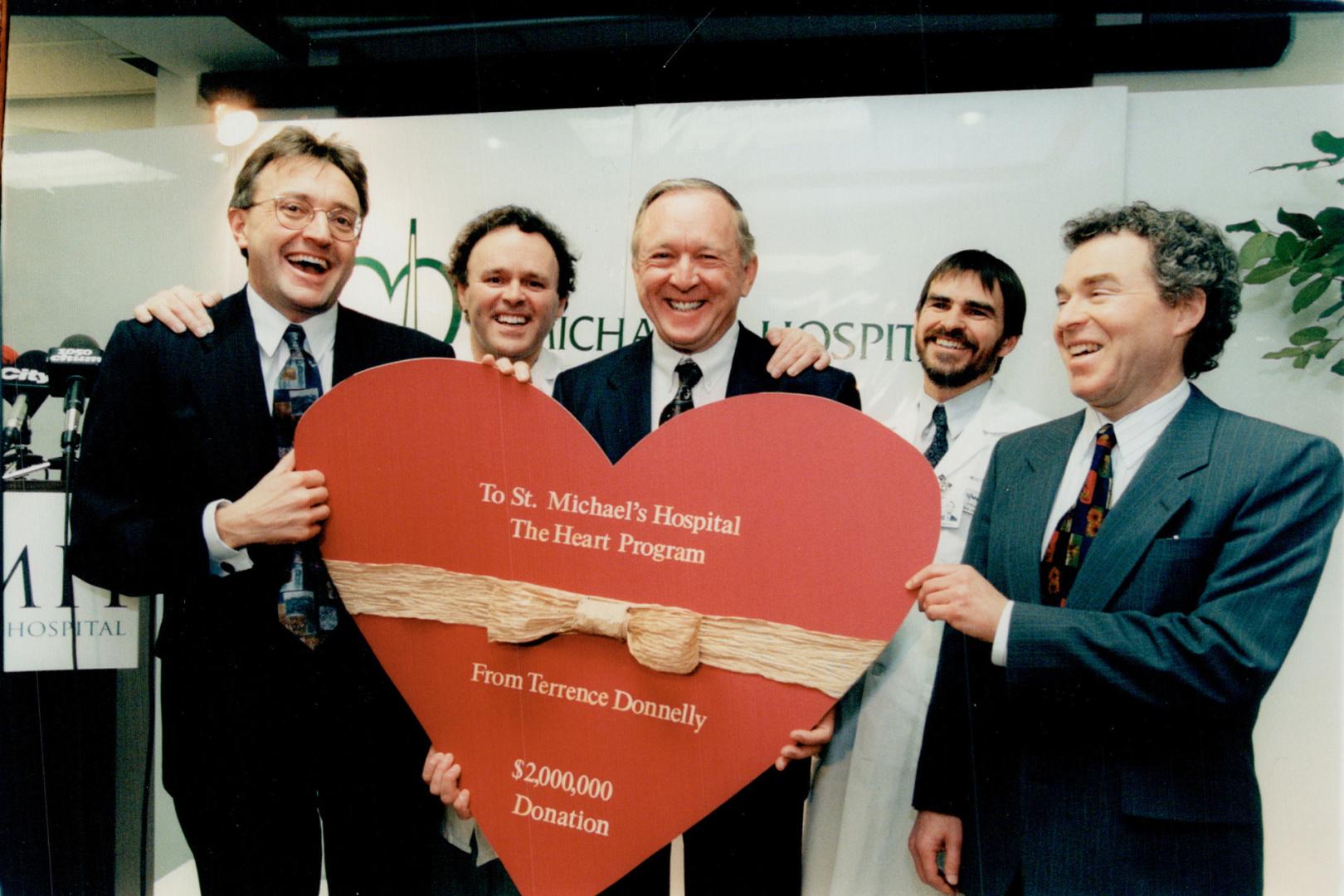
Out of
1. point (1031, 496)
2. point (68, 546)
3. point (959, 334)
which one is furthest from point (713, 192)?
point (68, 546)

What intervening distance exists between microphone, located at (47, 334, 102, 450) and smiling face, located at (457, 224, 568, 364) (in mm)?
836

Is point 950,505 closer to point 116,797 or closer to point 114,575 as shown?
point 114,575

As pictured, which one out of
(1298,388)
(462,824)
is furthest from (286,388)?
(1298,388)

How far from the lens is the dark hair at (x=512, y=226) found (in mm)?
1628

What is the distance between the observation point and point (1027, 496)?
140 centimetres

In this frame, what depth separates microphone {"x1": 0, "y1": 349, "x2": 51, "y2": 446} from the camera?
6.05 feet

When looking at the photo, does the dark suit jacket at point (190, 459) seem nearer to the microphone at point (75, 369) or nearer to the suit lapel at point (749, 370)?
the microphone at point (75, 369)

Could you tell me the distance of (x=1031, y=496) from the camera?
54.9 inches

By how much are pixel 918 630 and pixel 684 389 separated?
583mm

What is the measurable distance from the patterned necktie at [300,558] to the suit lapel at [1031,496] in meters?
1.22

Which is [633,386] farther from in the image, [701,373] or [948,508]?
[948,508]

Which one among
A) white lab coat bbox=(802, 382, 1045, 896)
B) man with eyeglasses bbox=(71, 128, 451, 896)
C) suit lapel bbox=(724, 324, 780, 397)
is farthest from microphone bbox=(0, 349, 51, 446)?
white lab coat bbox=(802, 382, 1045, 896)

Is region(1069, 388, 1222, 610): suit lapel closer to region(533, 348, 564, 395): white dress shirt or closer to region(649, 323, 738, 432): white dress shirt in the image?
region(649, 323, 738, 432): white dress shirt

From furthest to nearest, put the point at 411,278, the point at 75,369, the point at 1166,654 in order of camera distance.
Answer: the point at 75,369 → the point at 411,278 → the point at 1166,654
